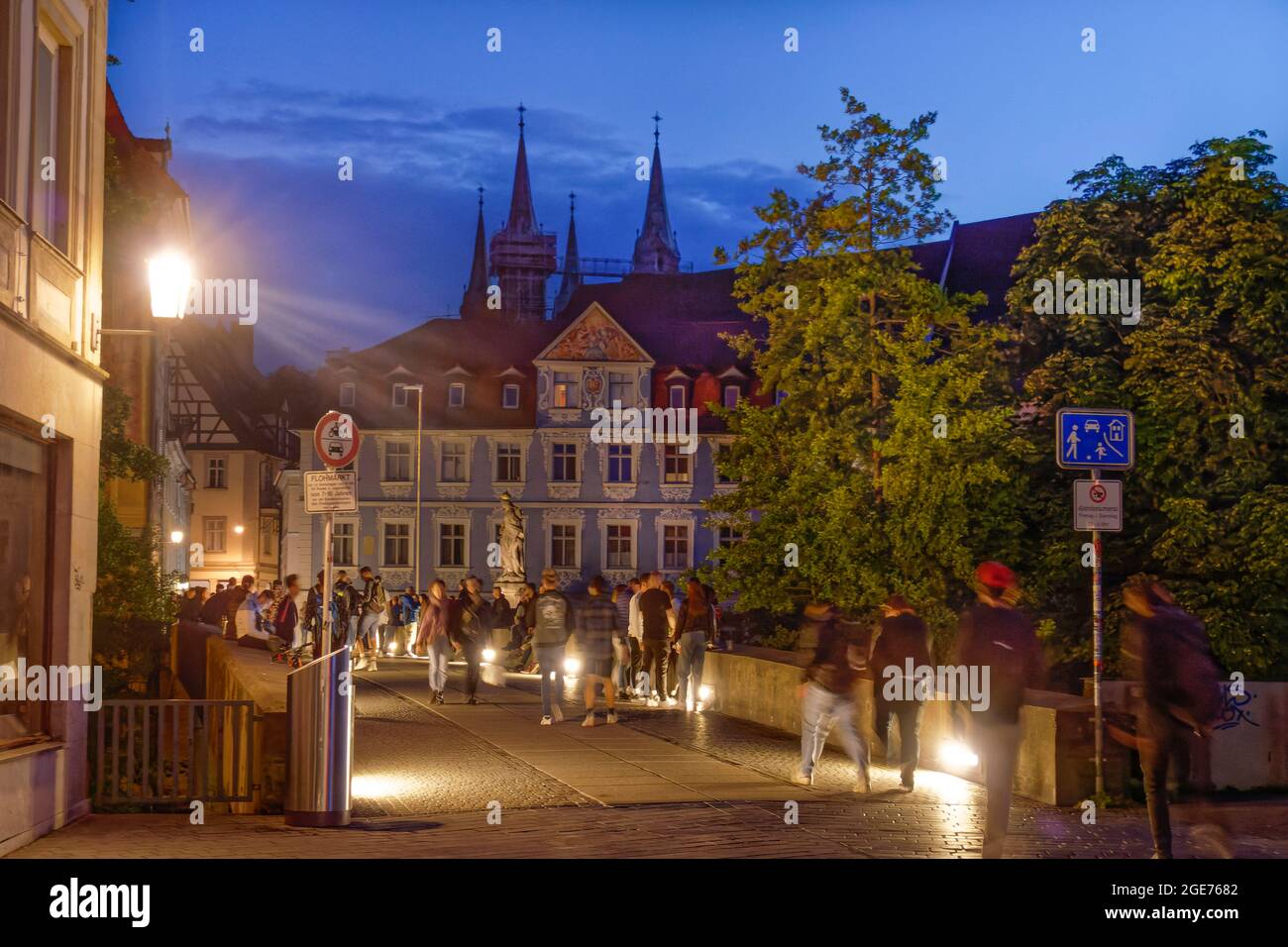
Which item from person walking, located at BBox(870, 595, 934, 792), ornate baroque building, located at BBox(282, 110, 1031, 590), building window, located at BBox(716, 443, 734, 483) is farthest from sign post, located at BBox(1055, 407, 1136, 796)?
ornate baroque building, located at BBox(282, 110, 1031, 590)

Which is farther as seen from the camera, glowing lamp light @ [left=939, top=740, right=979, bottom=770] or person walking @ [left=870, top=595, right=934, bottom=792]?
glowing lamp light @ [left=939, top=740, right=979, bottom=770]

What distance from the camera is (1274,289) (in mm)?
27609

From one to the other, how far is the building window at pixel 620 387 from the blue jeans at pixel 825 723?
170 ft

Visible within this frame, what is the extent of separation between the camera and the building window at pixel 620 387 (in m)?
66.3

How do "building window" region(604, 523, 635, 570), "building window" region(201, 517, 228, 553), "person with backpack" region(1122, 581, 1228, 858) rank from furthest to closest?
"building window" region(201, 517, 228, 553), "building window" region(604, 523, 635, 570), "person with backpack" region(1122, 581, 1228, 858)

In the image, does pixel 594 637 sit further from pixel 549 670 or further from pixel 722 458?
pixel 722 458

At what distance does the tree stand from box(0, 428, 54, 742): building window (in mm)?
17522

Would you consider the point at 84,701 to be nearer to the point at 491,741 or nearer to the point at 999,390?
the point at 491,741

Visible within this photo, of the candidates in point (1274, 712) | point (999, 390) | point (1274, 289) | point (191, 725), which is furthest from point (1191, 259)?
point (191, 725)

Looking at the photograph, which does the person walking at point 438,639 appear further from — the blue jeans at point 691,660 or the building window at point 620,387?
the building window at point 620,387

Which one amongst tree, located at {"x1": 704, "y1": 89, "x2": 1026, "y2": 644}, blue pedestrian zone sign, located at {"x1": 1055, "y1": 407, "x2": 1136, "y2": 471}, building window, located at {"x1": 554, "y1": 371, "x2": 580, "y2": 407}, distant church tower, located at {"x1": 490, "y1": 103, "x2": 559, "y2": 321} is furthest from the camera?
distant church tower, located at {"x1": 490, "y1": 103, "x2": 559, "y2": 321}

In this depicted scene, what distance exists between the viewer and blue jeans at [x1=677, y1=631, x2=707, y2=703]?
22.3 meters

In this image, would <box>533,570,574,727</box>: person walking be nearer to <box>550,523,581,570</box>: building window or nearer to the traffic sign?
the traffic sign

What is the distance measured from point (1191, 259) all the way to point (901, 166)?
5619 mm
